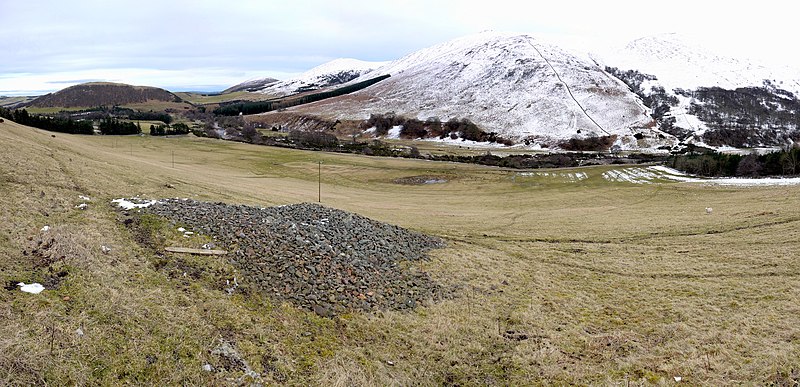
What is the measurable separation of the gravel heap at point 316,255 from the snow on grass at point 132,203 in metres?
0.53

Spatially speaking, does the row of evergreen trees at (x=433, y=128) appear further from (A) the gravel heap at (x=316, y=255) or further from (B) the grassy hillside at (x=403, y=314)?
(A) the gravel heap at (x=316, y=255)

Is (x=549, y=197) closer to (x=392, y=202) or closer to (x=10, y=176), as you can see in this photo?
(x=392, y=202)

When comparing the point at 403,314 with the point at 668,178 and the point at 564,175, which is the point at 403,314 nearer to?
the point at 564,175

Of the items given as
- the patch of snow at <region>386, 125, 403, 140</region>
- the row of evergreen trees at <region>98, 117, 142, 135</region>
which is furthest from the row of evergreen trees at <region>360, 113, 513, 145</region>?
the row of evergreen trees at <region>98, 117, 142, 135</region>

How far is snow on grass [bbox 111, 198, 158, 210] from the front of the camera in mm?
21766

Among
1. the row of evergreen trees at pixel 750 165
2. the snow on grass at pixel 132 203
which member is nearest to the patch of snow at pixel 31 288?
the snow on grass at pixel 132 203

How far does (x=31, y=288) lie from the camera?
12547 mm

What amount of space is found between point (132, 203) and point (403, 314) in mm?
16007

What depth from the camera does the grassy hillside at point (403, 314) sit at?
37.4 ft

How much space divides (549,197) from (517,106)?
142 metres

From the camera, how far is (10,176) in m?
21.6

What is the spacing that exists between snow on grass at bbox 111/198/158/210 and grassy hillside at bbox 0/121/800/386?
3.40 feet

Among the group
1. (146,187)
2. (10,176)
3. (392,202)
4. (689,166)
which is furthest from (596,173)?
(10,176)

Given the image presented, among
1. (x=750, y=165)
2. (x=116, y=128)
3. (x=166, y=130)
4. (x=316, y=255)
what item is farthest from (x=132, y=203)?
(x=166, y=130)
